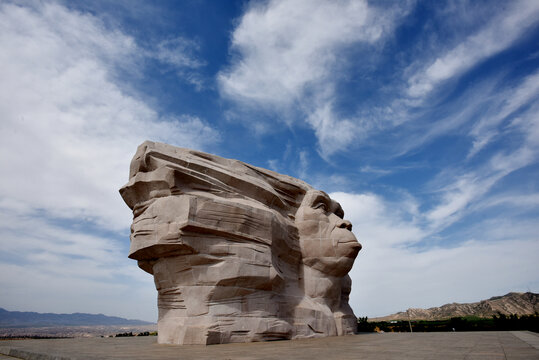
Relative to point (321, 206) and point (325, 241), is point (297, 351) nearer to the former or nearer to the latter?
point (325, 241)

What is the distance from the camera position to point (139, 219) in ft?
30.5

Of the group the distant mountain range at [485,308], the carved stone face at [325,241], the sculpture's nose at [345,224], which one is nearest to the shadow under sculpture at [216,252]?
the carved stone face at [325,241]

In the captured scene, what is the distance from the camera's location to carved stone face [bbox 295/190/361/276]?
11.8 metres

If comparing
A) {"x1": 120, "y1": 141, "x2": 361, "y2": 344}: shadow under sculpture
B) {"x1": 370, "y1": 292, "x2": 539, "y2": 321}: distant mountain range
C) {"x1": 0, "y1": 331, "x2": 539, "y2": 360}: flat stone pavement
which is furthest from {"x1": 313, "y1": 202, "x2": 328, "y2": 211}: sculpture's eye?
{"x1": 370, "y1": 292, "x2": 539, "y2": 321}: distant mountain range

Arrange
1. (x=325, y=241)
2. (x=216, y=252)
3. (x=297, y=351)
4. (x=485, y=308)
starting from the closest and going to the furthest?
(x=297, y=351) → (x=216, y=252) → (x=325, y=241) → (x=485, y=308)

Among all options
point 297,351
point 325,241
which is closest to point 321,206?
point 325,241

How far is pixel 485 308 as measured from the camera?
36.7 meters

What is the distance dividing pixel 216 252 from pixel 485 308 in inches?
1539

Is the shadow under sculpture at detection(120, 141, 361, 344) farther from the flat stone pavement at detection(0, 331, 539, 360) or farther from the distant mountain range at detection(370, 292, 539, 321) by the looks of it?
the distant mountain range at detection(370, 292, 539, 321)

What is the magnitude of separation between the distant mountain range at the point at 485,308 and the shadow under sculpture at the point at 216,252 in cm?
3012

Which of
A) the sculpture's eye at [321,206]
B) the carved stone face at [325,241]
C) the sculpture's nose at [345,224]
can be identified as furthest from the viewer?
→ the sculpture's eye at [321,206]

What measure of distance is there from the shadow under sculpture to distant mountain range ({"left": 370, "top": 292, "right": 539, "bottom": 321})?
98.8ft

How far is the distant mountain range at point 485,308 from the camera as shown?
35.8m

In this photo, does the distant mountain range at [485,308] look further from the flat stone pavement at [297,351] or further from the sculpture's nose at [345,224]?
the flat stone pavement at [297,351]
